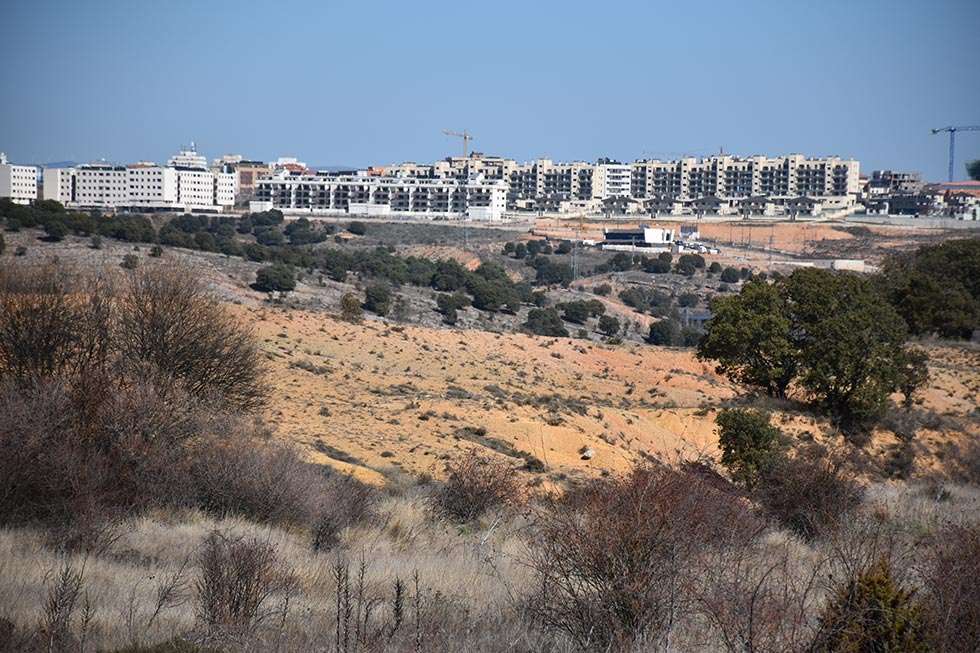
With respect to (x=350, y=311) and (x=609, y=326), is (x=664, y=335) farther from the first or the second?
(x=350, y=311)

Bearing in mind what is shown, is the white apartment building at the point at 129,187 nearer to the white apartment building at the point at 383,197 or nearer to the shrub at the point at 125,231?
the white apartment building at the point at 383,197

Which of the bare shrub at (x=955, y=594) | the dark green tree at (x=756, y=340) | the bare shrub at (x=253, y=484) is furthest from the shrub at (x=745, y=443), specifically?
the bare shrub at (x=955, y=594)

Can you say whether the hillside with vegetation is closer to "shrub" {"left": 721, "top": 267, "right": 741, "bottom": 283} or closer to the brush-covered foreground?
the brush-covered foreground

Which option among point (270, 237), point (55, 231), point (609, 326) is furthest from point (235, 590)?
point (270, 237)

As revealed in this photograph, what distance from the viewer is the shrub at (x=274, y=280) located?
170 feet

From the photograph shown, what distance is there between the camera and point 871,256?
9862cm

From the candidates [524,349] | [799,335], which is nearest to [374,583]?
[799,335]

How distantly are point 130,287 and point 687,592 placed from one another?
14594 mm

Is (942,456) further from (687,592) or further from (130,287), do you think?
(687,592)

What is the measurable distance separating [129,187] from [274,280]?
80824 mm

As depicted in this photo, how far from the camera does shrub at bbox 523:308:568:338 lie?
56.5m

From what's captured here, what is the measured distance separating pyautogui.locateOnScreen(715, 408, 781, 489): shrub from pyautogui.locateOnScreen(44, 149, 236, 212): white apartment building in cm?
11070

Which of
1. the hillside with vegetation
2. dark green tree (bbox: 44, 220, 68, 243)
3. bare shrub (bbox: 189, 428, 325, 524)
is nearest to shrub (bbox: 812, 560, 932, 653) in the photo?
the hillside with vegetation

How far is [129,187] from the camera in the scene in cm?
12644
